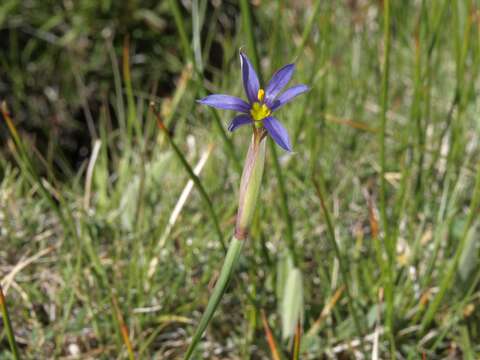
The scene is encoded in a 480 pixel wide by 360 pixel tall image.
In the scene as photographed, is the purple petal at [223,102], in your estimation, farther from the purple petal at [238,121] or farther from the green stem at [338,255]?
the green stem at [338,255]

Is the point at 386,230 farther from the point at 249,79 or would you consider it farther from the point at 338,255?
the point at 249,79

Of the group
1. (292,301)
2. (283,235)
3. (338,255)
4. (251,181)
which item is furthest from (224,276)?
(283,235)

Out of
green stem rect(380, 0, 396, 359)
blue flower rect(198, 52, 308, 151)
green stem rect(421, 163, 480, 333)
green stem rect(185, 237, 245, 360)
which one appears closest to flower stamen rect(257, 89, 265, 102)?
blue flower rect(198, 52, 308, 151)

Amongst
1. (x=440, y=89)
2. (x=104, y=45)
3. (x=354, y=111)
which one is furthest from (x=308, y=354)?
(x=104, y=45)

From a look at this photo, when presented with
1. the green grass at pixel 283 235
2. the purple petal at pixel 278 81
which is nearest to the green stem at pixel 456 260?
the green grass at pixel 283 235

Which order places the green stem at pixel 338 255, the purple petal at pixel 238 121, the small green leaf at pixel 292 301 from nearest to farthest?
1. the purple petal at pixel 238 121
2. the green stem at pixel 338 255
3. the small green leaf at pixel 292 301

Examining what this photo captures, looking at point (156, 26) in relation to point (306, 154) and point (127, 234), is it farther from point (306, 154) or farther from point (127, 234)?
point (127, 234)
